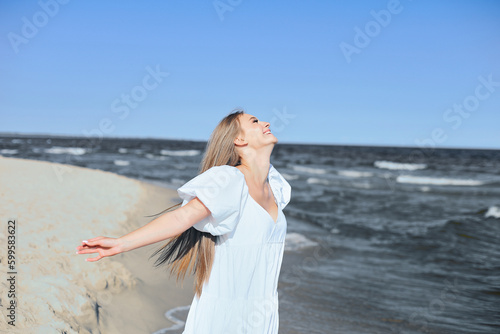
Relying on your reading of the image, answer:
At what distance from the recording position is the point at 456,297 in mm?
6367

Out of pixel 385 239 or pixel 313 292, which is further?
pixel 385 239

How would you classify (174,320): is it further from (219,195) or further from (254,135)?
(219,195)

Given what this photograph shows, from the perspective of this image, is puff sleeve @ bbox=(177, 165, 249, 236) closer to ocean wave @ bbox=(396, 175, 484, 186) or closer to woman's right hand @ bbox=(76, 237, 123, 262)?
woman's right hand @ bbox=(76, 237, 123, 262)

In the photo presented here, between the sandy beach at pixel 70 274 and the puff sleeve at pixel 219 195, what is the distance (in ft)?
6.02

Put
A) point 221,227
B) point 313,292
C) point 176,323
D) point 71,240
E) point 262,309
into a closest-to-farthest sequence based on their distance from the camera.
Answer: point 221,227 → point 262,309 → point 176,323 → point 71,240 → point 313,292

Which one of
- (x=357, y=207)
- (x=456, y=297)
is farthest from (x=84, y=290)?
(x=357, y=207)

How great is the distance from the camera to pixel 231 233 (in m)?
2.11

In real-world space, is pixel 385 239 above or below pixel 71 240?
above

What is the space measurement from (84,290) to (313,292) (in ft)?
10.4

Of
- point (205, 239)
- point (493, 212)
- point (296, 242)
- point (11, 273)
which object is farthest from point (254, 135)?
point (493, 212)

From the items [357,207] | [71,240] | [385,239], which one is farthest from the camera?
[357,207]

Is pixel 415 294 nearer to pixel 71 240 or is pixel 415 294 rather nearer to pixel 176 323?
pixel 176 323

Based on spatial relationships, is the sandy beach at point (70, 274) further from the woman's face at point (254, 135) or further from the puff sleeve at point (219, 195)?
the woman's face at point (254, 135)

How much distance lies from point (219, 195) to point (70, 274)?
2.89m
